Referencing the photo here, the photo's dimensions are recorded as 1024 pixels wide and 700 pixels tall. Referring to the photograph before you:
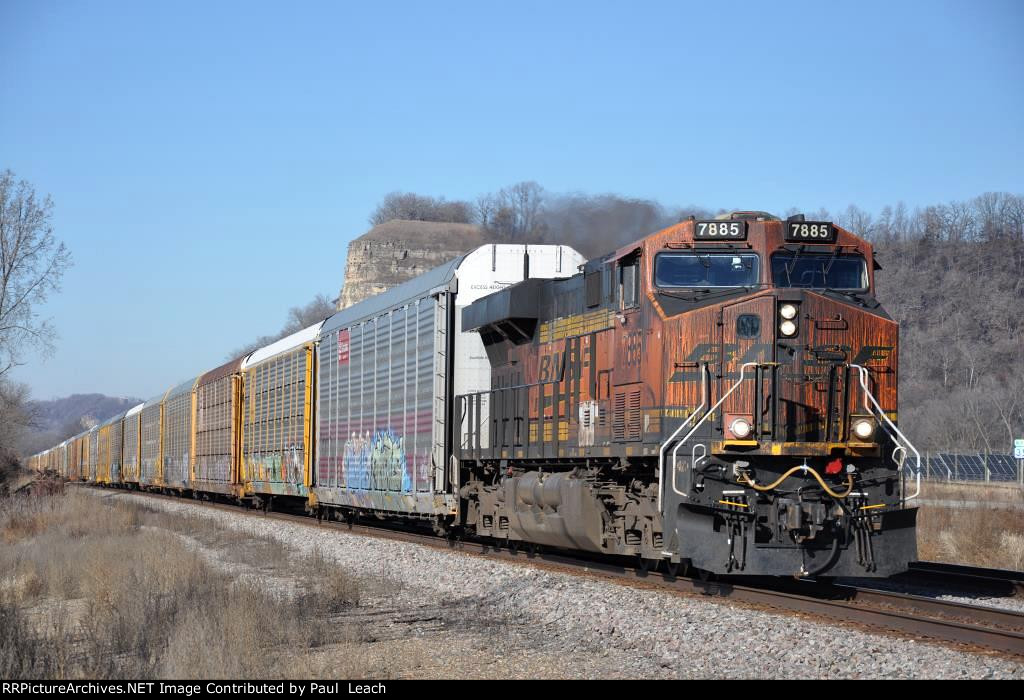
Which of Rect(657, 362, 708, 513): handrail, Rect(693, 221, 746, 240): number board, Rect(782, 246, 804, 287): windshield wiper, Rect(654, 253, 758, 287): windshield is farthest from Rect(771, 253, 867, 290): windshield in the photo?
Rect(657, 362, 708, 513): handrail

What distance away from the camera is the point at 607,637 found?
29.8ft

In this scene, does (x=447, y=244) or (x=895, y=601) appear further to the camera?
(x=447, y=244)

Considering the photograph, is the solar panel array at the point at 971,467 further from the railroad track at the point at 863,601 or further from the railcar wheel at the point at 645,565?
the railcar wheel at the point at 645,565

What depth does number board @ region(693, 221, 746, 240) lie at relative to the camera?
11.0 meters

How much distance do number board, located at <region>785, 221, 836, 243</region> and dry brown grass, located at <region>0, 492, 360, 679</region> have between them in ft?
19.4

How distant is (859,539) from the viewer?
10.3m

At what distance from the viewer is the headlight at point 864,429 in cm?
1041

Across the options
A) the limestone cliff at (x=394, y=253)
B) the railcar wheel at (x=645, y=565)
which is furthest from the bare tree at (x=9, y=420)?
the limestone cliff at (x=394, y=253)

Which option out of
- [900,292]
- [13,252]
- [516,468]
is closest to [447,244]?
[900,292]

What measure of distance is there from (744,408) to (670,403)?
0.75 meters

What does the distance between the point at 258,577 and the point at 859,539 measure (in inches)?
304

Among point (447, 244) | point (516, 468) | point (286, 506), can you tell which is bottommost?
point (286, 506)
